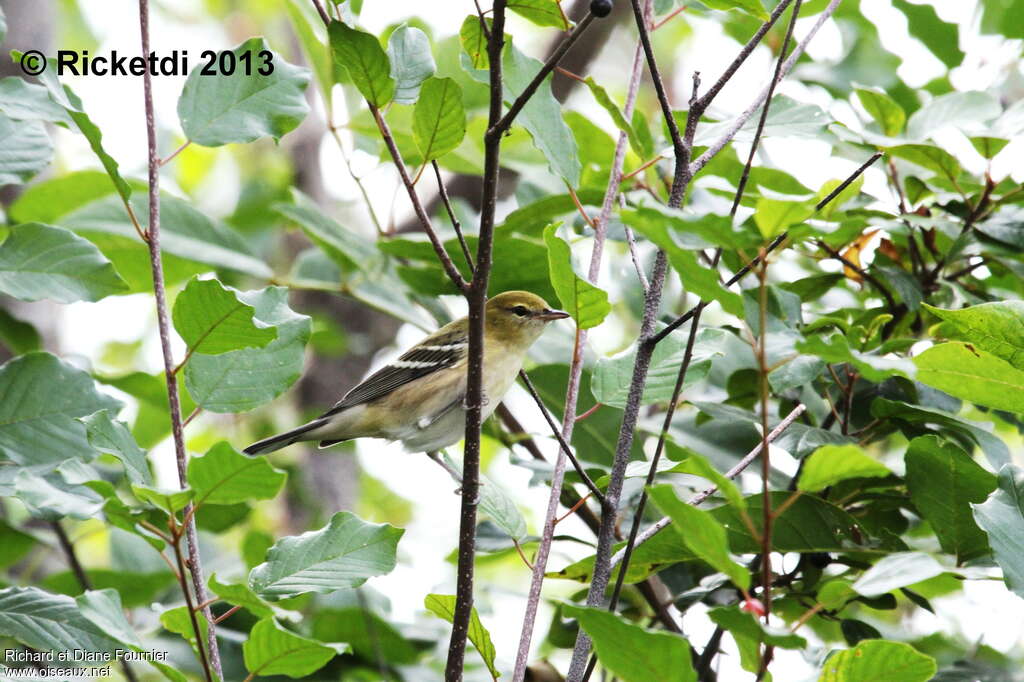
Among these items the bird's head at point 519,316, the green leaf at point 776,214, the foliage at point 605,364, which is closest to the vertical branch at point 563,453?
the foliage at point 605,364

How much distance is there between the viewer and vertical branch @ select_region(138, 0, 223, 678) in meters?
1.68

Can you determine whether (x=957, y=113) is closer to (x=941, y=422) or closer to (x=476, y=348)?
(x=941, y=422)

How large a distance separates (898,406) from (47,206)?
2408mm

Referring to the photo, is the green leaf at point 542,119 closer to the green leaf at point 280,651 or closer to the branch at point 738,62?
the branch at point 738,62

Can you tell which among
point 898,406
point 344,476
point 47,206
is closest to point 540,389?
point 898,406

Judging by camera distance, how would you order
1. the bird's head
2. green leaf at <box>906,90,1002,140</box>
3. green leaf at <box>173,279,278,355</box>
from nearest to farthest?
green leaf at <box>173,279,278,355</box>
green leaf at <box>906,90,1002,140</box>
the bird's head

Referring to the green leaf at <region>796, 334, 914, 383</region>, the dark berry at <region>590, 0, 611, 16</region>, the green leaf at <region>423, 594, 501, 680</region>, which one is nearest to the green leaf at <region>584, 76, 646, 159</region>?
the dark berry at <region>590, 0, 611, 16</region>

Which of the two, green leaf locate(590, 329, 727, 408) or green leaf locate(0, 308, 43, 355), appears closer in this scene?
green leaf locate(590, 329, 727, 408)

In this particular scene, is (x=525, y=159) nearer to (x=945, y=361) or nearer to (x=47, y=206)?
(x=47, y=206)

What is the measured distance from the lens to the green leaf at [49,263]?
2.12 metres

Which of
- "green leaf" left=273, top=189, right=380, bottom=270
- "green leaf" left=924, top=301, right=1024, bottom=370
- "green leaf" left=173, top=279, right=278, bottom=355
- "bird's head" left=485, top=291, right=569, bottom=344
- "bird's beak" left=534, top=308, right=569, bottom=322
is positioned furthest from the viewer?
"bird's head" left=485, top=291, right=569, bottom=344

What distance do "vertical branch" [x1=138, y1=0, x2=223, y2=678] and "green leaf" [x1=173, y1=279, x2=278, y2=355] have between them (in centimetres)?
6

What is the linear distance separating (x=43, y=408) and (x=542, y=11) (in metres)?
1.25

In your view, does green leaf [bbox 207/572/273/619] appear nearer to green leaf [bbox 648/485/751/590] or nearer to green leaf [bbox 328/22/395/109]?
green leaf [bbox 648/485/751/590]
